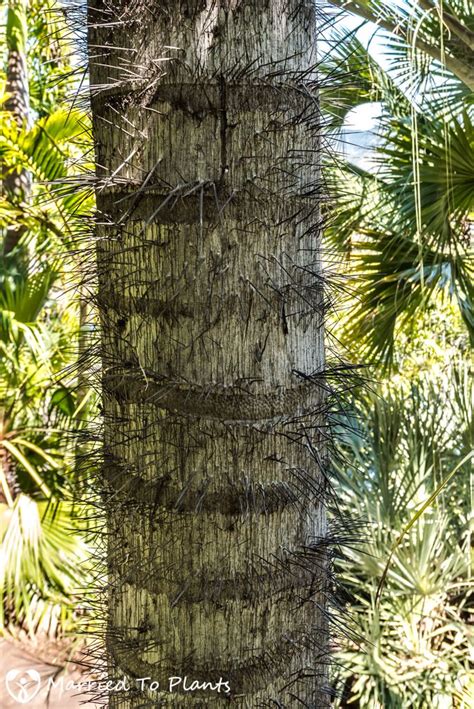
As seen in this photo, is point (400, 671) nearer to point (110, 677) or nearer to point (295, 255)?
point (110, 677)

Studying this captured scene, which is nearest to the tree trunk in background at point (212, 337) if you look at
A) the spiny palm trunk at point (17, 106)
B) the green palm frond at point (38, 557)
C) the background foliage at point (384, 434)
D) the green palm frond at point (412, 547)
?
the background foliage at point (384, 434)

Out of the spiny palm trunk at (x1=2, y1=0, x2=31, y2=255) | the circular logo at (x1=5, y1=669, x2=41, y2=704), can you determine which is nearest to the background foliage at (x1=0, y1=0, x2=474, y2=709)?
the circular logo at (x1=5, y1=669, x2=41, y2=704)

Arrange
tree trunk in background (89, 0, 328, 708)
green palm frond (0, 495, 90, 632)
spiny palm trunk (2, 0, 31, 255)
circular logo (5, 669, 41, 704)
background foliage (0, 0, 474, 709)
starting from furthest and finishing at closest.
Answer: spiny palm trunk (2, 0, 31, 255)
green palm frond (0, 495, 90, 632)
circular logo (5, 669, 41, 704)
background foliage (0, 0, 474, 709)
tree trunk in background (89, 0, 328, 708)

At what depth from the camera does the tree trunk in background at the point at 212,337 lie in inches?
26.2

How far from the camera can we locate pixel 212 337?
2.20 ft

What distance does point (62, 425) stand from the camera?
3.53 meters

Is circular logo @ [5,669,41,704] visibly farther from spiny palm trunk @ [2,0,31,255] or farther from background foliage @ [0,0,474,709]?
spiny palm trunk @ [2,0,31,255]

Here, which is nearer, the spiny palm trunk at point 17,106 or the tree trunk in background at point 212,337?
the tree trunk in background at point 212,337

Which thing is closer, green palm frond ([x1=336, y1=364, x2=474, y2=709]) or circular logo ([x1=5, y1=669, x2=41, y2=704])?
green palm frond ([x1=336, y1=364, x2=474, y2=709])

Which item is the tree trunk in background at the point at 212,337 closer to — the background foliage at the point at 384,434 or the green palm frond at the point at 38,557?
the background foliage at the point at 384,434

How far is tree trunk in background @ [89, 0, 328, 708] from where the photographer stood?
666 millimetres

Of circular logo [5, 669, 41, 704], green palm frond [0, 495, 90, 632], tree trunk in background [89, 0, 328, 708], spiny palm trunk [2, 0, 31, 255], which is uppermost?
spiny palm trunk [2, 0, 31, 255]

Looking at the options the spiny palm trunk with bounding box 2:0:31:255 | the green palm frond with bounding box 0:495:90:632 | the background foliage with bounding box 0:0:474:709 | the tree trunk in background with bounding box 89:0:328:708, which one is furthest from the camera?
the spiny palm trunk with bounding box 2:0:31:255

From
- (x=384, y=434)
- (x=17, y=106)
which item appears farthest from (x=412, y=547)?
(x=17, y=106)
